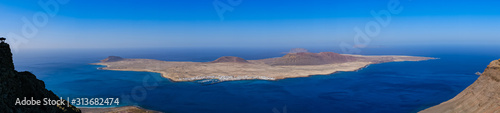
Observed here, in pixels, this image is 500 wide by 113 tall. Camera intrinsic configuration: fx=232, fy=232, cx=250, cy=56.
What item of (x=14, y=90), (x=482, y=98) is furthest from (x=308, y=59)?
(x=14, y=90)

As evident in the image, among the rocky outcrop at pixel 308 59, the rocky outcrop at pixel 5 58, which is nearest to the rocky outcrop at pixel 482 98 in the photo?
the rocky outcrop at pixel 5 58

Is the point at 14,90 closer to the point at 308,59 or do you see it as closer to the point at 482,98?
the point at 482,98

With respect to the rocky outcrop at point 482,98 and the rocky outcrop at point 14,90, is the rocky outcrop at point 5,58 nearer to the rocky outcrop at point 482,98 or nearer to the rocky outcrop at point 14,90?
the rocky outcrop at point 14,90

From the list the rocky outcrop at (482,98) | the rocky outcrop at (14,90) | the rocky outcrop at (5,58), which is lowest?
the rocky outcrop at (482,98)

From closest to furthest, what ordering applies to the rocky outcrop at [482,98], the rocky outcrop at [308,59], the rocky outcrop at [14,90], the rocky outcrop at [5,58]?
the rocky outcrop at [14,90], the rocky outcrop at [5,58], the rocky outcrop at [482,98], the rocky outcrop at [308,59]

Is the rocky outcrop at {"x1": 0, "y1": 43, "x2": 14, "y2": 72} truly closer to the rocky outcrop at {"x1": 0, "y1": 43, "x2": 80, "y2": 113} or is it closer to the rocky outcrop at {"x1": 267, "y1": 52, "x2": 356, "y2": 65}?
the rocky outcrop at {"x1": 0, "y1": 43, "x2": 80, "y2": 113}

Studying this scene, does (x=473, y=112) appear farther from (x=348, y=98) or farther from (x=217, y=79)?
(x=217, y=79)
